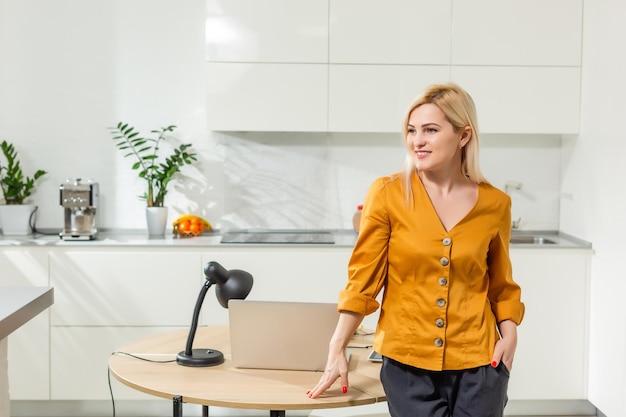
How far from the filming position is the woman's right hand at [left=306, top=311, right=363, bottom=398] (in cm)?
196

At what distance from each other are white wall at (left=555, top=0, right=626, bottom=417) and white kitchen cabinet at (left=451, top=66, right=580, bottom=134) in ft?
0.27

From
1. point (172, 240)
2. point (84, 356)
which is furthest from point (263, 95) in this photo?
point (84, 356)

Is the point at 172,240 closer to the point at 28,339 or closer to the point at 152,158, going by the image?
the point at 152,158

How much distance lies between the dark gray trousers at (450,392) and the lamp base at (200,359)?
0.57 m

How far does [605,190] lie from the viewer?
12.5ft

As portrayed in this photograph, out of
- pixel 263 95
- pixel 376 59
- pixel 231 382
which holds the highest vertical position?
pixel 376 59

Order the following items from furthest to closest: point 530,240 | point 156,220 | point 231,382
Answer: point 530,240 → point 156,220 → point 231,382

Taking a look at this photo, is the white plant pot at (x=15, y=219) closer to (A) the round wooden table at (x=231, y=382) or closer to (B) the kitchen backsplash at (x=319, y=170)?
(B) the kitchen backsplash at (x=319, y=170)

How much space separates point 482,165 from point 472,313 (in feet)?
A: 8.59

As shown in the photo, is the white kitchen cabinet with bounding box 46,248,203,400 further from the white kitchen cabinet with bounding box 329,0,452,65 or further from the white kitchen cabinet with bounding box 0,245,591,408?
the white kitchen cabinet with bounding box 329,0,452,65

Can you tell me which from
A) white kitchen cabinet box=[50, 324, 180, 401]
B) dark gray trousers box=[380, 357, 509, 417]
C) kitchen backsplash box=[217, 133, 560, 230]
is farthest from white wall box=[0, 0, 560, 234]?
dark gray trousers box=[380, 357, 509, 417]

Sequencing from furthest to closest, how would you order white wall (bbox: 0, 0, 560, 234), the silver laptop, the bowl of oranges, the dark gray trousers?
white wall (bbox: 0, 0, 560, 234) → the bowl of oranges → the silver laptop → the dark gray trousers

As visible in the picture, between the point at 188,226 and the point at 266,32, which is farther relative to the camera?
the point at 188,226

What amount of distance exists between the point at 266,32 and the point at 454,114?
228cm
